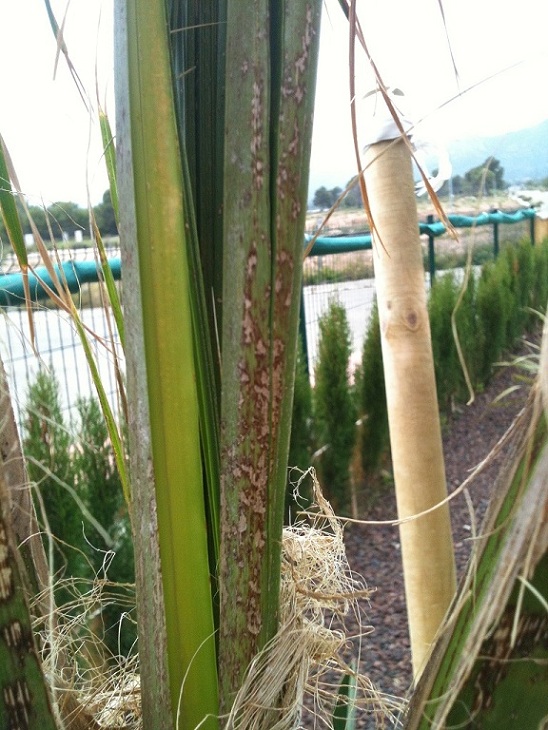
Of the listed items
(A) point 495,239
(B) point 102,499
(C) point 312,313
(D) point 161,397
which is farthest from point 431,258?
(D) point 161,397

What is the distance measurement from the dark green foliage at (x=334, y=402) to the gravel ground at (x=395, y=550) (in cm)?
28

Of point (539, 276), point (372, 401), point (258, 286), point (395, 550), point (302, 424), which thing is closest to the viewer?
point (258, 286)

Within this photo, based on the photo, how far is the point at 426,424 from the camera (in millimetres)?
1023

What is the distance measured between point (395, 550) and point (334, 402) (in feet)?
2.49

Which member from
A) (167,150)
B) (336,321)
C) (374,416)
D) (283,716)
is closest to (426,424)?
(283,716)

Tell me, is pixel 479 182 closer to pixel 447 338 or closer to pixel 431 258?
pixel 447 338

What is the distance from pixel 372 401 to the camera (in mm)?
3697

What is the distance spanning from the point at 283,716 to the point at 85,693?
0.77 feet

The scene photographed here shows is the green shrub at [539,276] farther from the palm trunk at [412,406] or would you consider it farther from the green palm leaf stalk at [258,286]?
the green palm leaf stalk at [258,286]

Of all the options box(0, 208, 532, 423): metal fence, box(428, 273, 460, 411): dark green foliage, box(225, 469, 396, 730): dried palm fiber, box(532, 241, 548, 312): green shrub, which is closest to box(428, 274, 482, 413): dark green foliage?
box(428, 273, 460, 411): dark green foliage

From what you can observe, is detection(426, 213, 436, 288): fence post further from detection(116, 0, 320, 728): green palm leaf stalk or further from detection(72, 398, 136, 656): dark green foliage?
detection(116, 0, 320, 728): green palm leaf stalk

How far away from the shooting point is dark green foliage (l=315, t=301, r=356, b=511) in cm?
333

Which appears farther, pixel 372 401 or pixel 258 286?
pixel 372 401

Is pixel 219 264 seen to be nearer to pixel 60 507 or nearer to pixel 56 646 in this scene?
pixel 56 646
